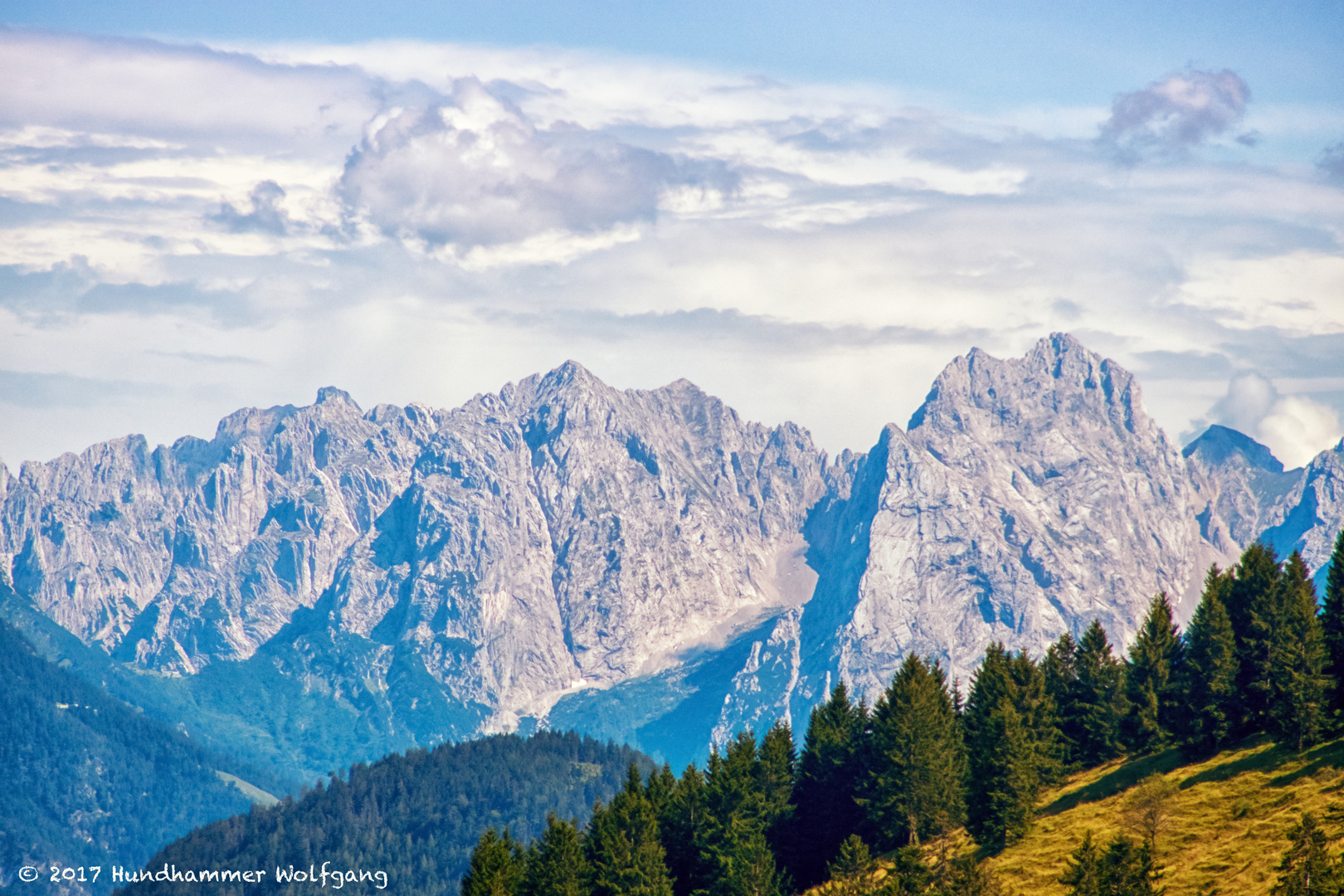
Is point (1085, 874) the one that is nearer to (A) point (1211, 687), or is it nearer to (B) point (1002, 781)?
(B) point (1002, 781)

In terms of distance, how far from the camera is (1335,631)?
414ft

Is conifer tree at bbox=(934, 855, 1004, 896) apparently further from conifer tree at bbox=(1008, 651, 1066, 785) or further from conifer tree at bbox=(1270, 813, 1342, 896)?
conifer tree at bbox=(1008, 651, 1066, 785)

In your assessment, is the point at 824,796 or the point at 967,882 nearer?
the point at 967,882

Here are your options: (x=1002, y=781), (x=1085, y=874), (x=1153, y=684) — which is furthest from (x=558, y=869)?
(x=1153, y=684)

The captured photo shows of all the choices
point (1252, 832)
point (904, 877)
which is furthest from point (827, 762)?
point (1252, 832)

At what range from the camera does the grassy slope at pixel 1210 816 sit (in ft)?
344

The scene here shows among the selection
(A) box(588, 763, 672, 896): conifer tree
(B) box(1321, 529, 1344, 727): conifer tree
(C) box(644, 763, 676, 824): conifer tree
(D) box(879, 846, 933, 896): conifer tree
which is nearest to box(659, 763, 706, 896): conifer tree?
(C) box(644, 763, 676, 824): conifer tree

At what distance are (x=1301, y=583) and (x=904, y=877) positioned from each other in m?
54.6

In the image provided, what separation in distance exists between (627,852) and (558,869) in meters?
7.31

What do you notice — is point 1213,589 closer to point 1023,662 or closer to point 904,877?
point 1023,662

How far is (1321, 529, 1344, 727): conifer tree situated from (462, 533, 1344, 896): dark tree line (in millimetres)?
183

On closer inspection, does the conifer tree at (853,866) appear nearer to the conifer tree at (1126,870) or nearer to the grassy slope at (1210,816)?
the grassy slope at (1210,816)

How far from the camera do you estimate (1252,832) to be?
358ft

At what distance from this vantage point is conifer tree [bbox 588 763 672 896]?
12538cm
